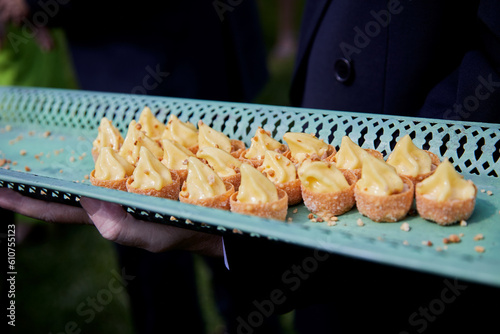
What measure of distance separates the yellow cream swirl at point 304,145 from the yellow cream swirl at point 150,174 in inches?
18.0

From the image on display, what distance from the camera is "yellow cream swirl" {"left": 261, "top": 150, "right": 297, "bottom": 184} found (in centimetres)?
155

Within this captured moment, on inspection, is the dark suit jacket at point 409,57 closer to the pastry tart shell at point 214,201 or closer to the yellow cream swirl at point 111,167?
the pastry tart shell at point 214,201

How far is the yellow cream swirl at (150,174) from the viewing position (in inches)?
62.9

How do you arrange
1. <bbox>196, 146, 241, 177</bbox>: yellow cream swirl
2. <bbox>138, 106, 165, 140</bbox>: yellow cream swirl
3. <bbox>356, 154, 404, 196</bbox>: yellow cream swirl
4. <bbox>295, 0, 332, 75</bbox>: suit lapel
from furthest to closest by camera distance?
<bbox>138, 106, 165, 140</bbox>: yellow cream swirl, <bbox>295, 0, 332, 75</bbox>: suit lapel, <bbox>196, 146, 241, 177</bbox>: yellow cream swirl, <bbox>356, 154, 404, 196</bbox>: yellow cream swirl

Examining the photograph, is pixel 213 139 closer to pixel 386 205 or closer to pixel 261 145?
pixel 261 145

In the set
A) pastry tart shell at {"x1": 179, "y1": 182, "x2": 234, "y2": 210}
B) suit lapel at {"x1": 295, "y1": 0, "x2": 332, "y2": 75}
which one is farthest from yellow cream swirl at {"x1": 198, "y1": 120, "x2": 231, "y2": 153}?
suit lapel at {"x1": 295, "y1": 0, "x2": 332, "y2": 75}

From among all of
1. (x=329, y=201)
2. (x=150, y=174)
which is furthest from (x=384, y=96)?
(x=150, y=174)

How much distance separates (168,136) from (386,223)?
3.29 feet

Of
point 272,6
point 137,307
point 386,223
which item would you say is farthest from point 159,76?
point 272,6

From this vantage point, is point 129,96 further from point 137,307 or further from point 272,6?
point 272,6

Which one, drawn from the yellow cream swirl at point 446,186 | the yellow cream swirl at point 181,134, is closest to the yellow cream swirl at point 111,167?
the yellow cream swirl at point 181,134

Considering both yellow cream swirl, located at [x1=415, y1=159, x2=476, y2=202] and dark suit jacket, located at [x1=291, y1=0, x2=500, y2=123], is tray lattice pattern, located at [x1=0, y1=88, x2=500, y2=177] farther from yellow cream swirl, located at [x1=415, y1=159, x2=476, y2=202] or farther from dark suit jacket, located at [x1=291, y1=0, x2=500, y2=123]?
yellow cream swirl, located at [x1=415, y1=159, x2=476, y2=202]

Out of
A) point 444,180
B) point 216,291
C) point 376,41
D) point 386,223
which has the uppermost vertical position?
point 376,41

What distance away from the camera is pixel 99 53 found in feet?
9.05
